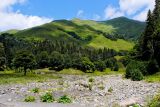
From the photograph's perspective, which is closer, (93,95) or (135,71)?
(93,95)

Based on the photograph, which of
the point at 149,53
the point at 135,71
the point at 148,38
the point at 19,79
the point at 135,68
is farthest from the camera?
the point at 148,38

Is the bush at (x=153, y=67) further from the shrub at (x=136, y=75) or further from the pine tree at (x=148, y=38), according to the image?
the pine tree at (x=148, y=38)

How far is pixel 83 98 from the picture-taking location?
4841 centimetres

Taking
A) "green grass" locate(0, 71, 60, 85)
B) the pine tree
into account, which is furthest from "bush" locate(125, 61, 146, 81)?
"green grass" locate(0, 71, 60, 85)

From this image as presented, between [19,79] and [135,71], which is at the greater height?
[135,71]

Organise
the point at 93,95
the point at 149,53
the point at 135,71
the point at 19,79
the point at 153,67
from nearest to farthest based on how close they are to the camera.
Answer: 1. the point at 93,95
2. the point at 135,71
3. the point at 153,67
4. the point at 19,79
5. the point at 149,53

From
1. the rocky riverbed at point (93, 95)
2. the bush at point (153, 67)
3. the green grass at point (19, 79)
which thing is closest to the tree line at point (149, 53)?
the bush at point (153, 67)

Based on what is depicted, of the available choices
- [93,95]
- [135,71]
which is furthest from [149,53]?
[93,95]

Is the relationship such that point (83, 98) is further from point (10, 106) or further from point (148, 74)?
point (148, 74)

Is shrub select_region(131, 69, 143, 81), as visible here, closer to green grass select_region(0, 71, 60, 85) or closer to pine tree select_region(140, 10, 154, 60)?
green grass select_region(0, 71, 60, 85)

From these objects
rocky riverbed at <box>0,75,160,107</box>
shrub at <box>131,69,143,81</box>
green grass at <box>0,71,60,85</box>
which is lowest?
rocky riverbed at <box>0,75,160,107</box>

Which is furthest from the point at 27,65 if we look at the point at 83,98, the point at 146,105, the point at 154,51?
the point at 146,105

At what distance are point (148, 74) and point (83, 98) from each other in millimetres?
53315

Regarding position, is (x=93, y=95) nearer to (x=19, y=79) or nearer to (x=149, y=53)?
(x=19, y=79)
